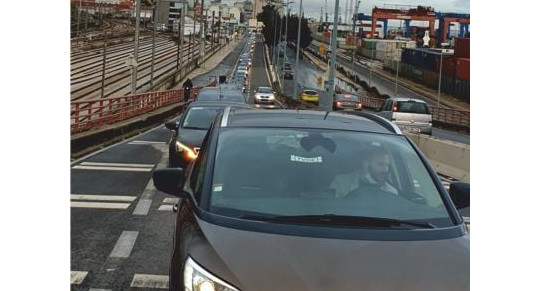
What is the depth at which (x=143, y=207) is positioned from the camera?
957cm

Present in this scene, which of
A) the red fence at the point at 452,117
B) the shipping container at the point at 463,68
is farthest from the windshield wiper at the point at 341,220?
the shipping container at the point at 463,68

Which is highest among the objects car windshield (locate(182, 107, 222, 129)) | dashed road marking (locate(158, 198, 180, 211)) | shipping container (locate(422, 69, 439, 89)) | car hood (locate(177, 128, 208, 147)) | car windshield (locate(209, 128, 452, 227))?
car windshield (locate(209, 128, 452, 227))

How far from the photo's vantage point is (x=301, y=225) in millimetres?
3590

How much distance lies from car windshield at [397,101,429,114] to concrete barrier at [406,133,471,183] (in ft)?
25.0

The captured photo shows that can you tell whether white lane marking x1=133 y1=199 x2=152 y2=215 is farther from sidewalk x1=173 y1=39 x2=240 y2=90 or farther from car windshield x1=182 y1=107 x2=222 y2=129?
sidewalk x1=173 y1=39 x2=240 y2=90

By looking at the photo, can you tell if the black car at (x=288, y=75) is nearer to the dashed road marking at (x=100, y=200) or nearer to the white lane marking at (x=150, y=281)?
the dashed road marking at (x=100, y=200)

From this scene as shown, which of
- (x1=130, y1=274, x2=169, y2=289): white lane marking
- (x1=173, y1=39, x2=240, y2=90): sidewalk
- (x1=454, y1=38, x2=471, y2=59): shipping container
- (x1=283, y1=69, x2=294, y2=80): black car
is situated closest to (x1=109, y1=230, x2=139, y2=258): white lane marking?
(x1=130, y1=274, x2=169, y2=289): white lane marking

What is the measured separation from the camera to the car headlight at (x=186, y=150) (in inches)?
478

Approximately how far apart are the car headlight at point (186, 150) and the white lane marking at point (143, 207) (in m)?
2.09

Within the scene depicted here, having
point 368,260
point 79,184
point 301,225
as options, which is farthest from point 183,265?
point 79,184

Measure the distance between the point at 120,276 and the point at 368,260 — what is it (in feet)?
11.0

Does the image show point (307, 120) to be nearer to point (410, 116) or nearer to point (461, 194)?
point (461, 194)

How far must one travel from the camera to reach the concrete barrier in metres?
15.2
